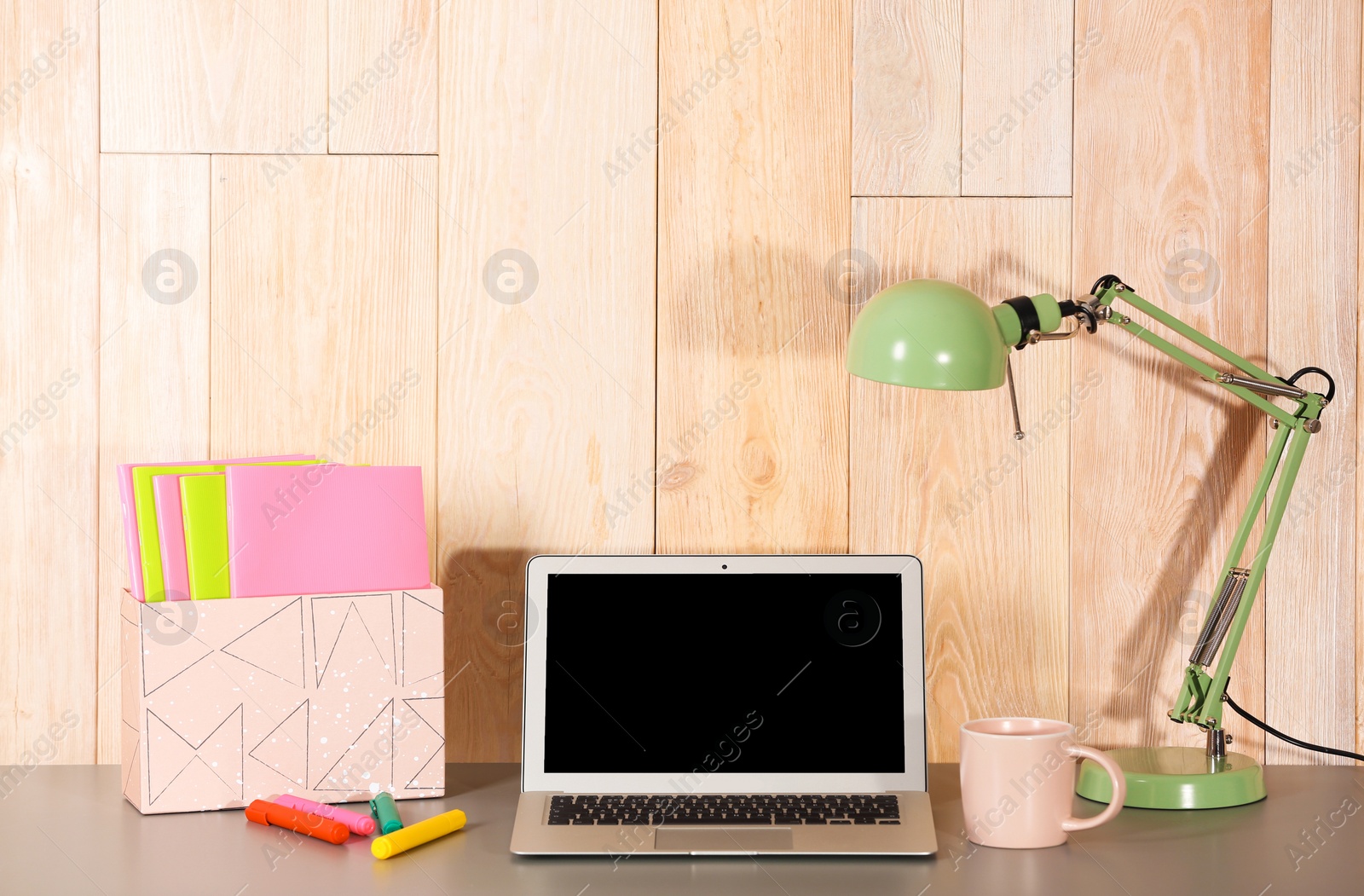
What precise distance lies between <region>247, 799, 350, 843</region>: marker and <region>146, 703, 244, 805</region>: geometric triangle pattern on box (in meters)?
0.04

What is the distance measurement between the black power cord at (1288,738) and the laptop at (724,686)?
1.17ft

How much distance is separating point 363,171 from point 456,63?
0.15 metres

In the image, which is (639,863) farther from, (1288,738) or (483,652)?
(1288,738)

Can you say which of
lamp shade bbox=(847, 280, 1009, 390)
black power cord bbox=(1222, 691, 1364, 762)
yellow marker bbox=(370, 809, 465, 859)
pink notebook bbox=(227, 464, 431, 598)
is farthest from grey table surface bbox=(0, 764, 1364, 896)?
lamp shade bbox=(847, 280, 1009, 390)

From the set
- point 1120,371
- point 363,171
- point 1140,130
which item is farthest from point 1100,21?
point 363,171

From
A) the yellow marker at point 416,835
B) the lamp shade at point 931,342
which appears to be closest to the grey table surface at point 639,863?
the yellow marker at point 416,835

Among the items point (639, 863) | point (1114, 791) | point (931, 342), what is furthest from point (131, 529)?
point (1114, 791)

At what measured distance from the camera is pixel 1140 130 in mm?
1121

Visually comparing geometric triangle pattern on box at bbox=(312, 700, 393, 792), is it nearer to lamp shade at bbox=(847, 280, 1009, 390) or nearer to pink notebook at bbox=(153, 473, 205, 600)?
pink notebook at bbox=(153, 473, 205, 600)

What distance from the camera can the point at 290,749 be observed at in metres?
0.95

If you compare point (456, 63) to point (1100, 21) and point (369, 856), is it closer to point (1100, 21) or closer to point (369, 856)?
point (1100, 21)

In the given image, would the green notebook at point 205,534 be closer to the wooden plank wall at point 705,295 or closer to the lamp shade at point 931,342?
the wooden plank wall at point 705,295

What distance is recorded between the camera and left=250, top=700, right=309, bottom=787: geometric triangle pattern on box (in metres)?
0.94

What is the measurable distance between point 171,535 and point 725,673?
521mm
